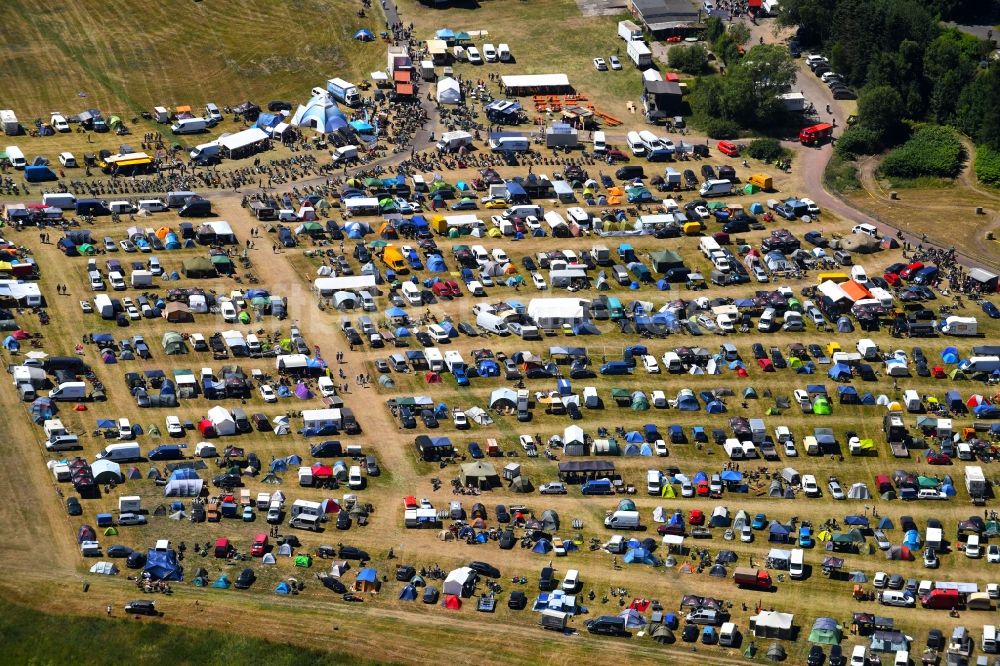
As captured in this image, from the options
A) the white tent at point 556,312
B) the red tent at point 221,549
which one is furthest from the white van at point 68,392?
the white tent at point 556,312

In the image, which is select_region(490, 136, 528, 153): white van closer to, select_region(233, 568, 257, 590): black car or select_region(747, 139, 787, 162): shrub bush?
select_region(747, 139, 787, 162): shrub bush

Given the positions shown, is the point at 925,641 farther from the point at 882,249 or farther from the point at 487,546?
the point at 882,249

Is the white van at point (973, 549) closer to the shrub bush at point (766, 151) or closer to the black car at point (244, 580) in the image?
the black car at point (244, 580)

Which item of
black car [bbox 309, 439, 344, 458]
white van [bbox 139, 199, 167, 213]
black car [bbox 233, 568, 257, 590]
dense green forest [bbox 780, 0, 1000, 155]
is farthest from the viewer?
dense green forest [bbox 780, 0, 1000, 155]

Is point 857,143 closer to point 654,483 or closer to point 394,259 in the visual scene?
point 394,259

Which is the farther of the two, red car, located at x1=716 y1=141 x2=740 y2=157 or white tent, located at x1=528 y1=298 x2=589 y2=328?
red car, located at x1=716 y1=141 x2=740 y2=157

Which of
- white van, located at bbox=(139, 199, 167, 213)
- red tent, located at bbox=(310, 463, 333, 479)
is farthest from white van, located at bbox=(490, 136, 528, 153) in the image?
red tent, located at bbox=(310, 463, 333, 479)

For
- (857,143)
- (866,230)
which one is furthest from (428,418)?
(857,143)
